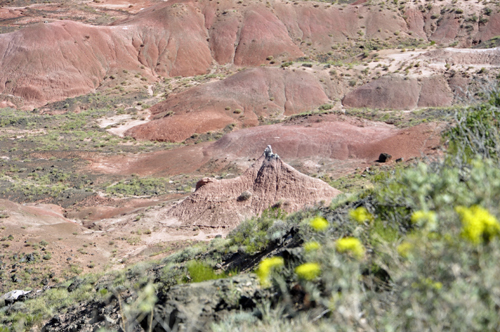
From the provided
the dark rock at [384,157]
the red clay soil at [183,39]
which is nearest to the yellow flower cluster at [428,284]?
the dark rock at [384,157]

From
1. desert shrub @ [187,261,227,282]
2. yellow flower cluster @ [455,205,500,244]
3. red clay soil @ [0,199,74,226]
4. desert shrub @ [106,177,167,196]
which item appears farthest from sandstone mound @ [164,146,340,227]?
yellow flower cluster @ [455,205,500,244]

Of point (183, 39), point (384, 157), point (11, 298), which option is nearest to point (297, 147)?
point (384, 157)

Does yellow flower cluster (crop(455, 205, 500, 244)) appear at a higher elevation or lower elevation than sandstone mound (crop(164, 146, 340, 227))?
higher

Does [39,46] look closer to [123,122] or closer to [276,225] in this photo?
[123,122]

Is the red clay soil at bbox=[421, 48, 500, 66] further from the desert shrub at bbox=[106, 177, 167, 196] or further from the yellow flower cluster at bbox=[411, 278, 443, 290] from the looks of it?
the yellow flower cluster at bbox=[411, 278, 443, 290]

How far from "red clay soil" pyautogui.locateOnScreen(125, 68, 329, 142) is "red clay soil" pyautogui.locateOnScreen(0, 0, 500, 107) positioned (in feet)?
41.8

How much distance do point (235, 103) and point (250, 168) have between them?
22578 mm

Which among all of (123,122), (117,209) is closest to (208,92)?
(123,122)

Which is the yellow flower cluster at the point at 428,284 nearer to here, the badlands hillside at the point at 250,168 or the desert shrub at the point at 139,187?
the badlands hillside at the point at 250,168

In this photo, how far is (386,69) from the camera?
44.5 m

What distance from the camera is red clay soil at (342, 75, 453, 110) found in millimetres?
38031

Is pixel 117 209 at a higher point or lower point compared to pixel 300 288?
lower

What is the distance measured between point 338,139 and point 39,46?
4218 cm

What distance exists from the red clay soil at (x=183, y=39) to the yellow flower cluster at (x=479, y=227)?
52.8 meters
